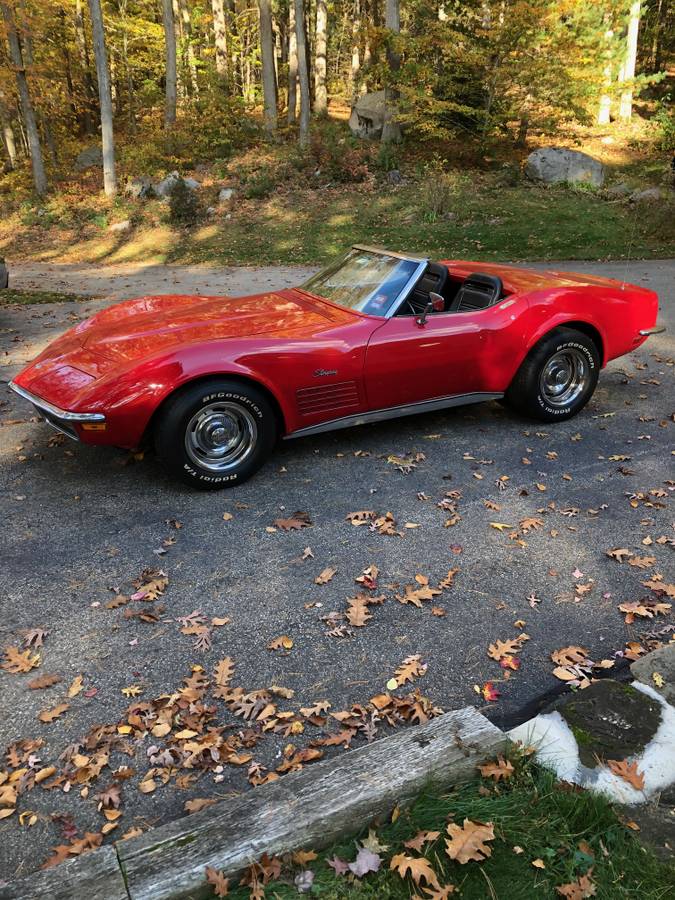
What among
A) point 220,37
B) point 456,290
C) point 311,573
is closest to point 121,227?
point 220,37

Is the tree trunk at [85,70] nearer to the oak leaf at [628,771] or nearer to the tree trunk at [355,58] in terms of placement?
the tree trunk at [355,58]

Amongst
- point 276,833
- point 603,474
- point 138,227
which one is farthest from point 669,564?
point 138,227

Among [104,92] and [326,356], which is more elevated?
[104,92]

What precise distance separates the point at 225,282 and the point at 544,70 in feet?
44.1

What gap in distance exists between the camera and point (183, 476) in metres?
4.47

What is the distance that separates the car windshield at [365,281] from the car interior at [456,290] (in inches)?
6.9

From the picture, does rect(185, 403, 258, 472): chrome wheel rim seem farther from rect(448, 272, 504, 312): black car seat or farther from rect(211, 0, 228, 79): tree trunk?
rect(211, 0, 228, 79): tree trunk

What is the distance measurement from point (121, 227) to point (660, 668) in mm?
20405

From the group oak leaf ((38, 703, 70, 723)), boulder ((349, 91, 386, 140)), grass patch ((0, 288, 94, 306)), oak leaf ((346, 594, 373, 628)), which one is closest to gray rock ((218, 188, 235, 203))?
boulder ((349, 91, 386, 140))

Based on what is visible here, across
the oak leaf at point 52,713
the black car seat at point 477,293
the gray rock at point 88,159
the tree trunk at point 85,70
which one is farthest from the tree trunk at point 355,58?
the oak leaf at point 52,713

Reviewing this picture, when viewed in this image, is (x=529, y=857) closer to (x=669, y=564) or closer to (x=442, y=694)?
(x=442, y=694)

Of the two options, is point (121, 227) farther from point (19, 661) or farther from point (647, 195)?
point (19, 661)

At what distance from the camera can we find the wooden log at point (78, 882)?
186 cm

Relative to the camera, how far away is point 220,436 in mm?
4555
